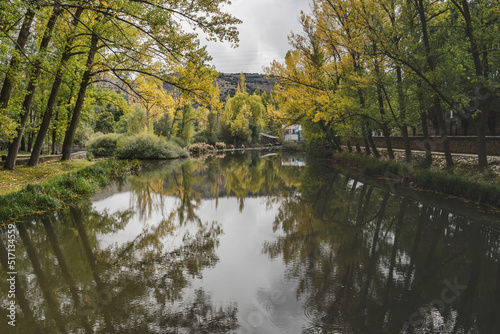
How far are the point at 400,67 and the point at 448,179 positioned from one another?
449 cm

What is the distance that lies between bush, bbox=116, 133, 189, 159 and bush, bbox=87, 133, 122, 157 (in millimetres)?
1251

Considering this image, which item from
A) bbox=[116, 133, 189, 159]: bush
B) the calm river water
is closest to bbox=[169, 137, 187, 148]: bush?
bbox=[116, 133, 189, 159]: bush

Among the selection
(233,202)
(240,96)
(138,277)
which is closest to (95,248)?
(138,277)

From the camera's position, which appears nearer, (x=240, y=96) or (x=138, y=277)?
(x=138, y=277)

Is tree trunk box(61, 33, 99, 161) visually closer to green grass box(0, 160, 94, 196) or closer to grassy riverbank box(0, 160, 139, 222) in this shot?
grassy riverbank box(0, 160, 139, 222)

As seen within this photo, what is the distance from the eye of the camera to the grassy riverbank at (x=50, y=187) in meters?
8.80

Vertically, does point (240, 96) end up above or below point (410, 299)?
above

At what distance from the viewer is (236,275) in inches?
210

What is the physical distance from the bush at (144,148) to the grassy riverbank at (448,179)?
18.9 meters

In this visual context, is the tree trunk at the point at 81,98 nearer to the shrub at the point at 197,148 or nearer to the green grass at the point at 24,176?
the green grass at the point at 24,176

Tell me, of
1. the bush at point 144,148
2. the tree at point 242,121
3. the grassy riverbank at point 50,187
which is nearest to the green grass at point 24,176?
the grassy riverbank at point 50,187

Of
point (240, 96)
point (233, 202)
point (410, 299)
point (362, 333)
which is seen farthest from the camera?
point (240, 96)

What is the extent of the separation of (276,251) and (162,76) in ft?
20.2

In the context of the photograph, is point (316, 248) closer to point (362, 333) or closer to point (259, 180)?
point (362, 333)
